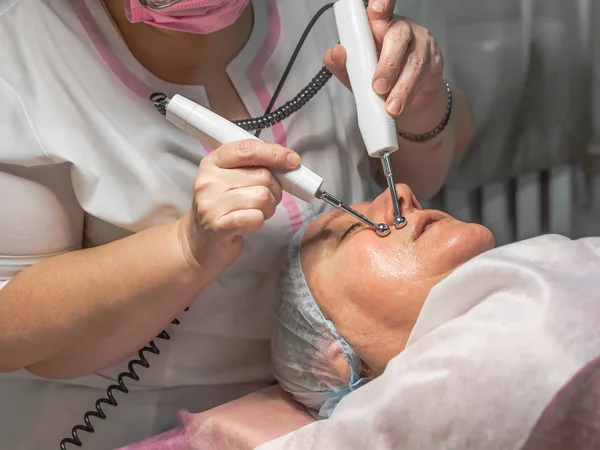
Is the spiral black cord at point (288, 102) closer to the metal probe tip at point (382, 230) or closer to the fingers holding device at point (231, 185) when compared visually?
the fingers holding device at point (231, 185)

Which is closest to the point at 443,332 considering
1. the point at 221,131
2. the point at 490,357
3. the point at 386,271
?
the point at 490,357

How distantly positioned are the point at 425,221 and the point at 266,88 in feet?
1.03

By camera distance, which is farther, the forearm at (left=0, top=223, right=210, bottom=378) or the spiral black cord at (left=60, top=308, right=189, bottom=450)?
the spiral black cord at (left=60, top=308, right=189, bottom=450)

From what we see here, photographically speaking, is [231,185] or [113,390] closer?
[231,185]

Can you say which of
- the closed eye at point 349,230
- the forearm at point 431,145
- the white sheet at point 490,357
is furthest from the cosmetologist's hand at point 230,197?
the forearm at point 431,145

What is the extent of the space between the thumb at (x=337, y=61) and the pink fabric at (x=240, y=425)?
0.44 meters

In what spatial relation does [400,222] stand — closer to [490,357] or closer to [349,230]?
[349,230]

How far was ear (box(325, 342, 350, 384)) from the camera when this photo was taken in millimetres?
806

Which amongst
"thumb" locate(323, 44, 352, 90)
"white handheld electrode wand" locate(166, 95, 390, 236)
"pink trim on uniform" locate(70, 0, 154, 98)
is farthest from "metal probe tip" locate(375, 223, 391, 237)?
"pink trim on uniform" locate(70, 0, 154, 98)

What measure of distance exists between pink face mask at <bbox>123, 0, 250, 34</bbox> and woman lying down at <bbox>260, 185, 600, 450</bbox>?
31 centimetres

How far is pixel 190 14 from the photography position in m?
0.80

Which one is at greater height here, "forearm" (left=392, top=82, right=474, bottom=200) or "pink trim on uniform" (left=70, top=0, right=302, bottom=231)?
"pink trim on uniform" (left=70, top=0, right=302, bottom=231)

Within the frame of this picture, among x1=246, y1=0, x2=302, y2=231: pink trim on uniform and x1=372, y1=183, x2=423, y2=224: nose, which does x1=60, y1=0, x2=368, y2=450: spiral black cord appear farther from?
x1=372, y1=183, x2=423, y2=224: nose

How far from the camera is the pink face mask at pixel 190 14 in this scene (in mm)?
785
